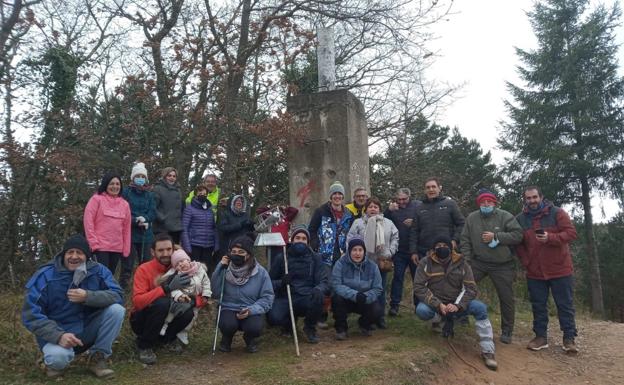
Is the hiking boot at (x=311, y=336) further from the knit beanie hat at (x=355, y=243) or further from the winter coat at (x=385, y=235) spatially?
the winter coat at (x=385, y=235)

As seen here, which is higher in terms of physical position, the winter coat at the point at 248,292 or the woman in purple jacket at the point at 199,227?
the woman in purple jacket at the point at 199,227

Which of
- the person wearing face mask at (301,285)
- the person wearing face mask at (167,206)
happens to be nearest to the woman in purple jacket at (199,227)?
the person wearing face mask at (167,206)

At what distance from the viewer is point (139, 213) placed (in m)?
5.48

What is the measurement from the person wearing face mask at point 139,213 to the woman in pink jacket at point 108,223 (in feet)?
1.18

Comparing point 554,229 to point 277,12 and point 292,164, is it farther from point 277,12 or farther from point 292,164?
point 277,12

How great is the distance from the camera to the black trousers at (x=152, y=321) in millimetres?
4180

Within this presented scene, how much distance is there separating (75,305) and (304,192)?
12.0 feet

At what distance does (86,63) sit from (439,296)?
766 centimetres

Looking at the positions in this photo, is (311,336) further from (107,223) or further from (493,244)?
(107,223)

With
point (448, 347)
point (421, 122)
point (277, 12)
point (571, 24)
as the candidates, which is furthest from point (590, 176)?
point (448, 347)

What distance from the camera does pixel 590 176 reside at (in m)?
17.5

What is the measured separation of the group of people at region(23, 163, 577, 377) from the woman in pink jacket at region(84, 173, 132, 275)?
1 cm

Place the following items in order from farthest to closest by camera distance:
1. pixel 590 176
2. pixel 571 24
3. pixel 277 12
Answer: pixel 571 24, pixel 590 176, pixel 277 12

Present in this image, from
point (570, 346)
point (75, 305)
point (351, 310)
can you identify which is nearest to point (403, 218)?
point (351, 310)
